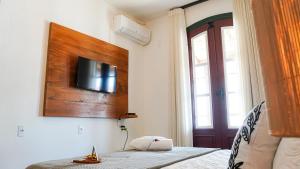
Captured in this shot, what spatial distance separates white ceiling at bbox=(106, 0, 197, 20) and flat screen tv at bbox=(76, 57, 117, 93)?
3.59 feet

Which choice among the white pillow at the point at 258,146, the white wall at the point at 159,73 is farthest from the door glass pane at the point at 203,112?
the white pillow at the point at 258,146

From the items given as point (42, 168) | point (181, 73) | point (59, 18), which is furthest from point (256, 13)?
point (181, 73)

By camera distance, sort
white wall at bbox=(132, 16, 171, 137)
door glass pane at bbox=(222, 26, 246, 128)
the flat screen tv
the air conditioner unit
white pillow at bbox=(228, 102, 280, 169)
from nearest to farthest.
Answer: white pillow at bbox=(228, 102, 280, 169) → the flat screen tv → door glass pane at bbox=(222, 26, 246, 128) → the air conditioner unit → white wall at bbox=(132, 16, 171, 137)

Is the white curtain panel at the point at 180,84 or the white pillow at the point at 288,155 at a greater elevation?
the white curtain panel at the point at 180,84

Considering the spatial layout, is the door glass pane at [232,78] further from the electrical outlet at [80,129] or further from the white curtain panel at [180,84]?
the electrical outlet at [80,129]

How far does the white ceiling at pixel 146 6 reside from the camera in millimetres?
3805

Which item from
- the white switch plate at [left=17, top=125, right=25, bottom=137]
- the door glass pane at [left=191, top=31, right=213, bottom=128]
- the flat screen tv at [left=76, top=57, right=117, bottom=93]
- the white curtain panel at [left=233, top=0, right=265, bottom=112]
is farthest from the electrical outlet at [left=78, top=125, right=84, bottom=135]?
the white curtain panel at [left=233, top=0, right=265, bottom=112]

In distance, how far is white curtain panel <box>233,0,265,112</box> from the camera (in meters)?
3.01

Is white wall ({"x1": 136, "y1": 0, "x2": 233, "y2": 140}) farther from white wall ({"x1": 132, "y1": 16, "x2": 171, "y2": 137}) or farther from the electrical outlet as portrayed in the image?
the electrical outlet

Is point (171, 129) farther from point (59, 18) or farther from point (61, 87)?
point (59, 18)

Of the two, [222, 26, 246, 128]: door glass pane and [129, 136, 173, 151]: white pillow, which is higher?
[222, 26, 246, 128]: door glass pane

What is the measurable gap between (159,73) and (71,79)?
1.66m

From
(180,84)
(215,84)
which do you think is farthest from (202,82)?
(180,84)

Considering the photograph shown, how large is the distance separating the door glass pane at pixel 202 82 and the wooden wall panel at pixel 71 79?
47.6 inches
